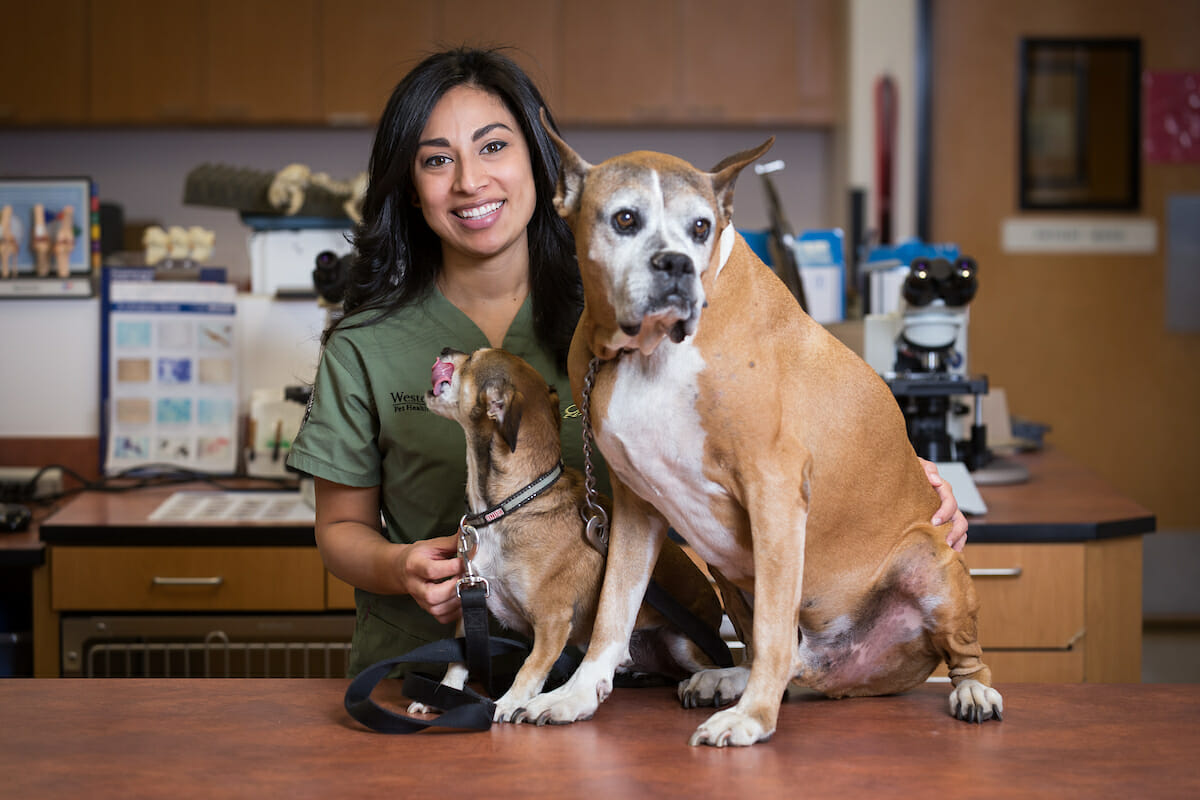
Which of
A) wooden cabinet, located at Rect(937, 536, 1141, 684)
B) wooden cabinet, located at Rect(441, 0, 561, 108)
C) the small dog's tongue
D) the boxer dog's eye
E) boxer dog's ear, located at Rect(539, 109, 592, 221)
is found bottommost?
wooden cabinet, located at Rect(937, 536, 1141, 684)

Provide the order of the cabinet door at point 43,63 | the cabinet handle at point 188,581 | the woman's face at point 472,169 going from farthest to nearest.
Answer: the cabinet door at point 43,63, the cabinet handle at point 188,581, the woman's face at point 472,169

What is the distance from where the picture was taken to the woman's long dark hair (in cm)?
146

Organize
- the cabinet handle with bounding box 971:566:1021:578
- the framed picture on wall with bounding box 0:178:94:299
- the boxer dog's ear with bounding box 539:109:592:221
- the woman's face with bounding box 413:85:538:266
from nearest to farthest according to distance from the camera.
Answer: the boxer dog's ear with bounding box 539:109:592:221
the woman's face with bounding box 413:85:538:266
the cabinet handle with bounding box 971:566:1021:578
the framed picture on wall with bounding box 0:178:94:299

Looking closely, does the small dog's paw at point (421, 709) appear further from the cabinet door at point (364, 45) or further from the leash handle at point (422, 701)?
the cabinet door at point (364, 45)

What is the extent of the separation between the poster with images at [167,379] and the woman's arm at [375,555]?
1390 mm

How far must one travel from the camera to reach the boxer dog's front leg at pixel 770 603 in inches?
41.4

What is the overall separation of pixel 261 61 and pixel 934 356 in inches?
144

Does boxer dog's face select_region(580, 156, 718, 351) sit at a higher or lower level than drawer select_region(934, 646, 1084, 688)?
higher

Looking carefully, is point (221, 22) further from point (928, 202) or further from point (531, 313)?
point (531, 313)

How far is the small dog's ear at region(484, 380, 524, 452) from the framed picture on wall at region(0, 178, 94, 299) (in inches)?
78.4

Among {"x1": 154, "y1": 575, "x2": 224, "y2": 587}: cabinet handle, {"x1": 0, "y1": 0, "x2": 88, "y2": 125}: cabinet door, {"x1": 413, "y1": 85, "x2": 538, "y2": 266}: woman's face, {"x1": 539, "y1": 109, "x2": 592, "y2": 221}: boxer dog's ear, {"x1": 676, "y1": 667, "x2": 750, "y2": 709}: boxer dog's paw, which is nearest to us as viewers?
{"x1": 539, "y1": 109, "x2": 592, "y2": 221}: boxer dog's ear

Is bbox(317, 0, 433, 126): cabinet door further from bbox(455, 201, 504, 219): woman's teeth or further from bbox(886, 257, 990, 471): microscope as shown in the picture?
bbox(455, 201, 504, 219): woman's teeth

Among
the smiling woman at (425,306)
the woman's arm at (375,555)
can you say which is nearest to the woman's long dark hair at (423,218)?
the smiling woman at (425,306)

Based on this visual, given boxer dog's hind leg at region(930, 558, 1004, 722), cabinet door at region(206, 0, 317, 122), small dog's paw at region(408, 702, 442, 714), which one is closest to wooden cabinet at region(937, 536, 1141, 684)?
boxer dog's hind leg at region(930, 558, 1004, 722)
